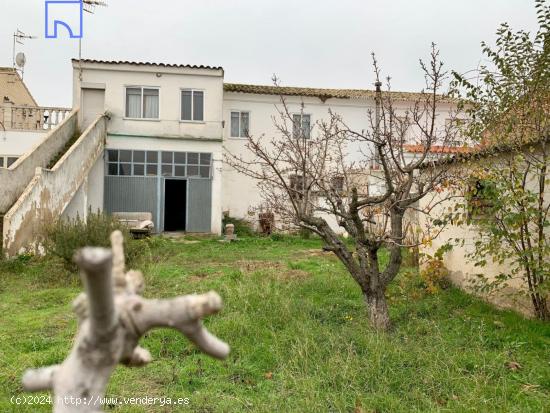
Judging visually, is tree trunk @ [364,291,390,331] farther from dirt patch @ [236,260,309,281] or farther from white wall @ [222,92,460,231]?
white wall @ [222,92,460,231]

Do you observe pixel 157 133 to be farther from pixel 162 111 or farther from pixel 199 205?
pixel 199 205

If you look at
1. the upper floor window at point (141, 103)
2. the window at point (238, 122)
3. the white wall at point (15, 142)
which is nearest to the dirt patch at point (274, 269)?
the upper floor window at point (141, 103)

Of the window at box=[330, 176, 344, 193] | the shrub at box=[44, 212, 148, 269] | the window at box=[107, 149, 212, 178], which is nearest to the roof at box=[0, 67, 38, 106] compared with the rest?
the window at box=[107, 149, 212, 178]

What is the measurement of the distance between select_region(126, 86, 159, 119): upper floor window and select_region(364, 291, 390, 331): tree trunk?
15.9 m

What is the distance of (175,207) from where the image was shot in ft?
69.0

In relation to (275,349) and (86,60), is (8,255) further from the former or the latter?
(86,60)

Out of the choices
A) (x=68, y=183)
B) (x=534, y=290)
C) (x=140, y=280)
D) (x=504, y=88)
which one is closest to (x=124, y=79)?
(x=68, y=183)

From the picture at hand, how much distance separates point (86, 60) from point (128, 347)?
2065 cm

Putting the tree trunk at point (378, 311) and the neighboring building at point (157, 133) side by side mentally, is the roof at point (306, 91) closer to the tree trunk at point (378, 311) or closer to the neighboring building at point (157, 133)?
the neighboring building at point (157, 133)

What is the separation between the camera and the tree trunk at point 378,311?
6168 millimetres

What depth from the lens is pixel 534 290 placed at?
6.08 meters

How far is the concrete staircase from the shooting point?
1129 centimetres

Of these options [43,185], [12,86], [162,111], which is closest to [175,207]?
[162,111]

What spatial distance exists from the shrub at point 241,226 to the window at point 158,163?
114 inches
